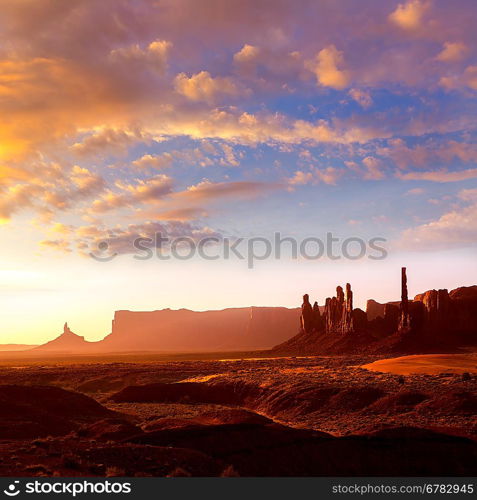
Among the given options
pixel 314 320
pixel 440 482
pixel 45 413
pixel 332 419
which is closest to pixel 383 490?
pixel 440 482

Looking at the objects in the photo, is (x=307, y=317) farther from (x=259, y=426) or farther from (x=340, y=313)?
(x=259, y=426)

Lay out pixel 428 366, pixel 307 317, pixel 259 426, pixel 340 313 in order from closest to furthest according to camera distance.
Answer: pixel 259 426 < pixel 428 366 < pixel 340 313 < pixel 307 317

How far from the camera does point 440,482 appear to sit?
1666 centimetres

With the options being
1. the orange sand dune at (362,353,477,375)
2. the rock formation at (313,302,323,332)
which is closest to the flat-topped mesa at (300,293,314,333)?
the rock formation at (313,302,323,332)

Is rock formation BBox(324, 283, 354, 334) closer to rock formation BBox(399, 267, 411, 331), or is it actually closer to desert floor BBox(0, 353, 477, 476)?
rock formation BBox(399, 267, 411, 331)

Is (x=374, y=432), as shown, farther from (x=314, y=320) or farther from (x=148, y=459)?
(x=314, y=320)

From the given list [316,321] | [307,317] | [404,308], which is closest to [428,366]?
[404,308]

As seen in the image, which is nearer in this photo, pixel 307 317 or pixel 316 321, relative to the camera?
pixel 316 321

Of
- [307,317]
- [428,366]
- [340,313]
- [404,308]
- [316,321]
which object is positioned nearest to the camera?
[428,366]

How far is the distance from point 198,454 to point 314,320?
429ft

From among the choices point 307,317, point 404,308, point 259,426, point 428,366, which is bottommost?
point 428,366

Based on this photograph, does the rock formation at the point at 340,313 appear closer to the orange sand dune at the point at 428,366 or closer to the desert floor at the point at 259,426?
the orange sand dune at the point at 428,366

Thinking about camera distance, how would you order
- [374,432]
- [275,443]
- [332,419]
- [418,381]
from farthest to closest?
1. [418,381]
2. [332,419]
3. [374,432]
4. [275,443]

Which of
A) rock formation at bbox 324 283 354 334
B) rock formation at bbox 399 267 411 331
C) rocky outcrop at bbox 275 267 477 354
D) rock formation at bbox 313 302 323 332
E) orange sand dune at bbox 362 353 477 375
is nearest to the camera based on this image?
orange sand dune at bbox 362 353 477 375
